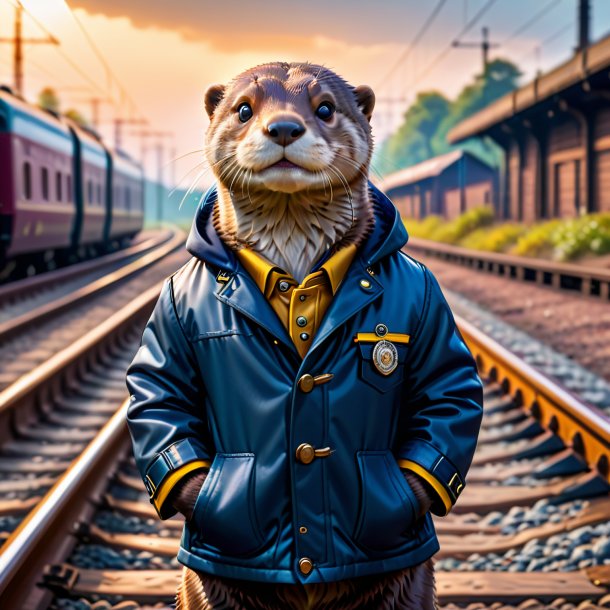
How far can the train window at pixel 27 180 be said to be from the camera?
14359 mm

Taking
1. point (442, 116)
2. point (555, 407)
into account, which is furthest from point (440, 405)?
point (442, 116)

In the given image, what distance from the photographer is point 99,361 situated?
8773mm

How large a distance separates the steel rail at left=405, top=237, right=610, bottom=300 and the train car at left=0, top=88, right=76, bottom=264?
8486 millimetres

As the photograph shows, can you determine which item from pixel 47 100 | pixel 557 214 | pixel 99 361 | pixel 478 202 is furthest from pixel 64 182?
pixel 47 100

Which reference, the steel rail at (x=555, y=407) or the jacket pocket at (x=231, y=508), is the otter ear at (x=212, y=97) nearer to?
the jacket pocket at (x=231, y=508)

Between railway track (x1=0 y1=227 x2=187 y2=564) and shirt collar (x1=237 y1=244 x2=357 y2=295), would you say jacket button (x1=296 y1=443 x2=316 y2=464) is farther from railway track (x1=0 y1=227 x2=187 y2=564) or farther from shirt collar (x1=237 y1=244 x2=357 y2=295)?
railway track (x1=0 y1=227 x2=187 y2=564)

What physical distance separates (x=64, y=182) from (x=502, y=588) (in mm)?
16199

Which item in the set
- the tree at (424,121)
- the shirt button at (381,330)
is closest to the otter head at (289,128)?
the shirt button at (381,330)

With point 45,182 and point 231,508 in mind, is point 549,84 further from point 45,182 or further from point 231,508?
point 231,508

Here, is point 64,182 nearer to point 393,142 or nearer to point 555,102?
point 555,102

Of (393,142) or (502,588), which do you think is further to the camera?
(393,142)

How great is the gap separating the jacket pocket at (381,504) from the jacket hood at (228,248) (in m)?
0.43

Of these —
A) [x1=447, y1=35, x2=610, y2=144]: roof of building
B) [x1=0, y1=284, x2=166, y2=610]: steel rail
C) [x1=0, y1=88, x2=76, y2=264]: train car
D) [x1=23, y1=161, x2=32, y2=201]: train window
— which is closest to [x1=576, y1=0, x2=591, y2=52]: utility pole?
[x1=447, y1=35, x2=610, y2=144]: roof of building

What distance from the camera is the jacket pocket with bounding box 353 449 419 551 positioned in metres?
1.79
